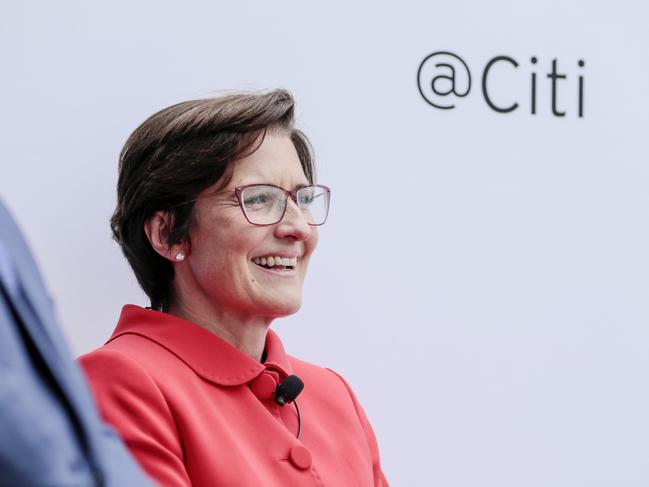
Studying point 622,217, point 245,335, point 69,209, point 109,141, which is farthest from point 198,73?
point 622,217

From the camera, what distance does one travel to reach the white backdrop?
2.02 metres

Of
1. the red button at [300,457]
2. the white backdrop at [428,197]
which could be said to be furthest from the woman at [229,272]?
the white backdrop at [428,197]

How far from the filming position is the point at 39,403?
607mm

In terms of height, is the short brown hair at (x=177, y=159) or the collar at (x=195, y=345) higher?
the short brown hair at (x=177, y=159)

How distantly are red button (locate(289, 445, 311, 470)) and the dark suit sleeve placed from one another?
0.67ft

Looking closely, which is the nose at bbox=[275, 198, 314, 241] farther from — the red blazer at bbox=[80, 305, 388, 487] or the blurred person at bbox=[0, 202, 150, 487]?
the blurred person at bbox=[0, 202, 150, 487]

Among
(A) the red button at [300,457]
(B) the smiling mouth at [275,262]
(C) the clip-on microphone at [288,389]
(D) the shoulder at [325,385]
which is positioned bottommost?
(A) the red button at [300,457]

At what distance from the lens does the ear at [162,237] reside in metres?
1.89

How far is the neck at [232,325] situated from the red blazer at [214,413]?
0.15ft

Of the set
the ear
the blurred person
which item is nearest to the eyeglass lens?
the ear

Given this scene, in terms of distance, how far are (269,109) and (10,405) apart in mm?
1379

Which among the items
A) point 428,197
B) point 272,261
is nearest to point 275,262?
point 272,261

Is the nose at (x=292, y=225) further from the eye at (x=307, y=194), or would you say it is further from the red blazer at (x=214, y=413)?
the red blazer at (x=214, y=413)

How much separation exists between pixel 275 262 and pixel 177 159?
0.25 metres
